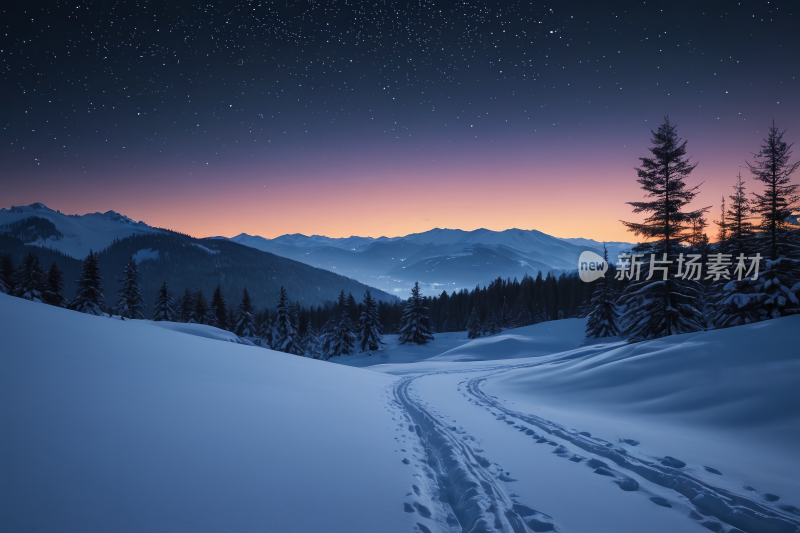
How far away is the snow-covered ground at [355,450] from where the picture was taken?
3318mm

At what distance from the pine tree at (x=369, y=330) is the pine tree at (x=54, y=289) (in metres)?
36.4

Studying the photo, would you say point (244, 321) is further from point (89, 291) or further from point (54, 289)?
point (54, 289)

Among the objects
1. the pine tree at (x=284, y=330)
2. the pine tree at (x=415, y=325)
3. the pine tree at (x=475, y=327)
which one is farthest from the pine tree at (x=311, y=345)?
the pine tree at (x=475, y=327)

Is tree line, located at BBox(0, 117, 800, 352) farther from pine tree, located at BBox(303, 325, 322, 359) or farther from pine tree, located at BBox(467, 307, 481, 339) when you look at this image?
pine tree, located at BBox(467, 307, 481, 339)

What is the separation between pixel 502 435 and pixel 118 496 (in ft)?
22.9

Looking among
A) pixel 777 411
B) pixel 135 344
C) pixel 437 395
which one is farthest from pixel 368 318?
pixel 777 411

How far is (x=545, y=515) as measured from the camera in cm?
427

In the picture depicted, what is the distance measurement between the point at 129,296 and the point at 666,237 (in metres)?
58.4

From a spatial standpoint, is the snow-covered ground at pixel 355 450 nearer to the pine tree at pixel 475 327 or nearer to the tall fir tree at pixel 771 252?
the tall fir tree at pixel 771 252

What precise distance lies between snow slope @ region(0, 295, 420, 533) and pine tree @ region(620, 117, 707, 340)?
805 inches

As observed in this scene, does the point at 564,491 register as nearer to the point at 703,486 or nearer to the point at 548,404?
the point at 703,486

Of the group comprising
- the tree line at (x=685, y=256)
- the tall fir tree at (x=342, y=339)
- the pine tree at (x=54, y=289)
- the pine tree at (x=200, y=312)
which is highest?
the tree line at (x=685, y=256)

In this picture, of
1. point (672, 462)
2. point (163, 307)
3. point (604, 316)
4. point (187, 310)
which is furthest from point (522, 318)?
point (672, 462)

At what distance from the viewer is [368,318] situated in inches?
2085
